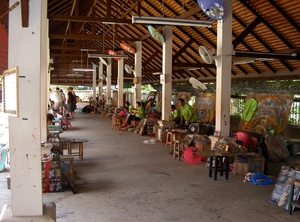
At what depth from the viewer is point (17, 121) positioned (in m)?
2.88

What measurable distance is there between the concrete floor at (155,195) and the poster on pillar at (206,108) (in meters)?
4.78

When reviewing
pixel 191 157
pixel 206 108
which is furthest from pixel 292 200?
pixel 206 108

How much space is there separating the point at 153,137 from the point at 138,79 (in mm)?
3716

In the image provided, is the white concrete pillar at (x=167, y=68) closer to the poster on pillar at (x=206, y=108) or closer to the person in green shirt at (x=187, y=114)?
the person in green shirt at (x=187, y=114)

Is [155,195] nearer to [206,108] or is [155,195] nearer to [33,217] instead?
[33,217]

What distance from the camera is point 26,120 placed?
289 cm

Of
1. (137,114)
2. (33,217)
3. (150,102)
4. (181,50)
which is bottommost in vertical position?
(33,217)

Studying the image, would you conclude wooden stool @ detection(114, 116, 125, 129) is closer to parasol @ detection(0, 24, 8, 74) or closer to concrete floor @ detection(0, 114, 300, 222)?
concrete floor @ detection(0, 114, 300, 222)

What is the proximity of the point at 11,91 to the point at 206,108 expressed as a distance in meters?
10.3

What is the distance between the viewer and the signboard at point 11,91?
2.79 m

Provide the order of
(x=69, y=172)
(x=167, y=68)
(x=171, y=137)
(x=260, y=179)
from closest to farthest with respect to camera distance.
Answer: (x=69, y=172), (x=260, y=179), (x=171, y=137), (x=167, y=68)

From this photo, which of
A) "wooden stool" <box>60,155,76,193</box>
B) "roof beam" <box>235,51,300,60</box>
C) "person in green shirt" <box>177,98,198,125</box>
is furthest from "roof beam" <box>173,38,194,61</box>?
"wooden stool" <box>60,155,76,193</box>

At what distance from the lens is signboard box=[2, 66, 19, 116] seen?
110 inches

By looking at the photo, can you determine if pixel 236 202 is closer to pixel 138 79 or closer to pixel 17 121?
pixel 17 121
